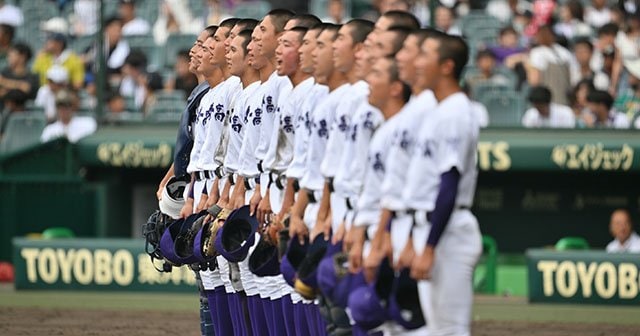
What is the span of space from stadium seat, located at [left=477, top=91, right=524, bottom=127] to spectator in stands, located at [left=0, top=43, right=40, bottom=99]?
606 centimetres

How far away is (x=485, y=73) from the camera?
19.2 m

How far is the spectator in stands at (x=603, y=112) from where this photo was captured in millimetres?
18672

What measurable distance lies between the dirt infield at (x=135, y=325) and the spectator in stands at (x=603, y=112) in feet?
11.5

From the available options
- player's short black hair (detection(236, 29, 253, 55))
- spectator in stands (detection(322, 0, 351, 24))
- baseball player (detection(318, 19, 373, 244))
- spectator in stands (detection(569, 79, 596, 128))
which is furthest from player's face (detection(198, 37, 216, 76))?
spectator in stands (detection(322, 0, 351, 24))

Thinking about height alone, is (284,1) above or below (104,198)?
above

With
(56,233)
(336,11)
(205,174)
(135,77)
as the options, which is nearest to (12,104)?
(135,77)

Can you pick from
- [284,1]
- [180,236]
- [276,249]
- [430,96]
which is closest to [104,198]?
[284,1]

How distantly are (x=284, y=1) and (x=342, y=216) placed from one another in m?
12.8

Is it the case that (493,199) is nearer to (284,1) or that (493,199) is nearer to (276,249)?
(284,1)

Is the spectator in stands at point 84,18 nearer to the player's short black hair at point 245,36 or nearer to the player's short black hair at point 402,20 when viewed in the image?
the player's short black hair at point 245,36

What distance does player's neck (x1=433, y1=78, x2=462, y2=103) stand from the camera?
858 cm

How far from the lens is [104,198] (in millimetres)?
20047

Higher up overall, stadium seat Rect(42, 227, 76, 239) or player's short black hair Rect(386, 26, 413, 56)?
player's short black hair Rect(386, 26, 413, 56)

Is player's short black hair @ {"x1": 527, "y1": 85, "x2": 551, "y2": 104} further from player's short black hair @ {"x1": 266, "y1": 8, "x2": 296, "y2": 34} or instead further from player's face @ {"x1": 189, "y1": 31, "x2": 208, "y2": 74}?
player's short black hair @ {"x1": 266, "y1": 8, "x2": 296, "y2": 34}
